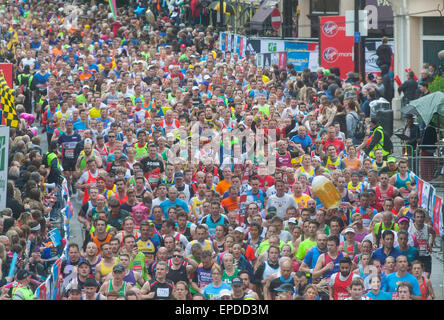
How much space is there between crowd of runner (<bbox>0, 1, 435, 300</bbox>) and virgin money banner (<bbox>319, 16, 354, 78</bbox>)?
2052mm

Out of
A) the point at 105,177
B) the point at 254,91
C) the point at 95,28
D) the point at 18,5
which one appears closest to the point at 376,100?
the point at 254,91

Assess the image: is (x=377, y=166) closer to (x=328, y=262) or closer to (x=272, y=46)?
(x=328, y=262)

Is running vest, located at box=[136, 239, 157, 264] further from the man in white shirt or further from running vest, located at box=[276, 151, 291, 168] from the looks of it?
running vest, located at box=[276, 151, 291, 168]

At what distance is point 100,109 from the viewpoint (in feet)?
66.7

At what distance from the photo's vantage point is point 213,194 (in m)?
14.5

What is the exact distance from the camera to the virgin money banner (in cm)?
2675

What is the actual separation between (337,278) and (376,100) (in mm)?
10388

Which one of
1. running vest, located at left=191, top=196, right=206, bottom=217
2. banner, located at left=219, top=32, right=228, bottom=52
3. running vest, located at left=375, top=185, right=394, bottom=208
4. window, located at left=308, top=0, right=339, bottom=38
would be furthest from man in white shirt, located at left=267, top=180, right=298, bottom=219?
window, located at left=308, top=0, right=339, bottom=38

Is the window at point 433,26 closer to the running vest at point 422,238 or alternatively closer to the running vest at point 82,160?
the running vest at point 82,160

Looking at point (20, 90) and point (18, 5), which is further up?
point (18, 5)

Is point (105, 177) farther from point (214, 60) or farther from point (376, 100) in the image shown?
point (214, 60)

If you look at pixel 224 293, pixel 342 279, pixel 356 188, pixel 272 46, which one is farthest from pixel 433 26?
pixel 224 293

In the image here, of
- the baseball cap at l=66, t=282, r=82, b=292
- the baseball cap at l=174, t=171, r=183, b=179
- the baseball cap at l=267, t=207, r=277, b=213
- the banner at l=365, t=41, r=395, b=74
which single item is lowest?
the baseball cap at l=66, t=282, r=82, b=292

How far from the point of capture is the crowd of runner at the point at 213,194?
11297 mm
